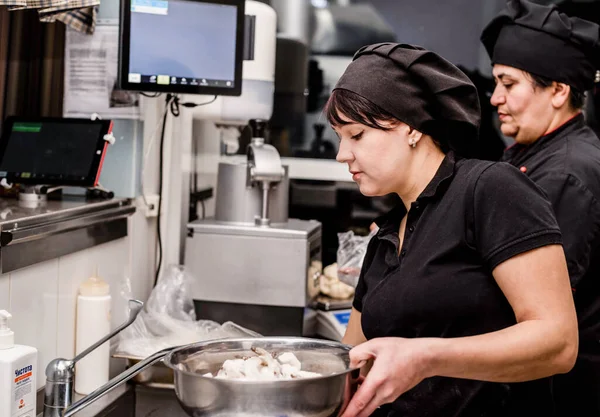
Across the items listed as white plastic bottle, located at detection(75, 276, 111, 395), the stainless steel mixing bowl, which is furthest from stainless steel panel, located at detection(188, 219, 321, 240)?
the stainless steel mixing bowl

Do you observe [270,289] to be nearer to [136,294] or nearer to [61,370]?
[136,294]

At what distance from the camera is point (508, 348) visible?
1.27 m

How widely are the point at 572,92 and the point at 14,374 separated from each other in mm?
1689

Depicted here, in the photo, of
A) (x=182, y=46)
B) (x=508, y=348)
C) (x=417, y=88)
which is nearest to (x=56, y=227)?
(x=182, y=46)

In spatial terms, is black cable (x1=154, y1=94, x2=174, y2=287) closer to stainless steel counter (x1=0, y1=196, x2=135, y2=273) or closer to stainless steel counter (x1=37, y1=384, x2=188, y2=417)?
stainless steel counter (x1=0, y1=196, x2=135, y2=273)

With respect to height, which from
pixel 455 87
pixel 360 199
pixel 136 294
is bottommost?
pixel 136 294

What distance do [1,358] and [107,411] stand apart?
508 mm

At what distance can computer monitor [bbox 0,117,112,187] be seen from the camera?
211 cm

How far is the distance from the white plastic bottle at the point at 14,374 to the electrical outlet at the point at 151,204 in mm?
980

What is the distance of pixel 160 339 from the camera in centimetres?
237

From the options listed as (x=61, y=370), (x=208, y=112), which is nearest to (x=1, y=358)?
(x=61, y=370)

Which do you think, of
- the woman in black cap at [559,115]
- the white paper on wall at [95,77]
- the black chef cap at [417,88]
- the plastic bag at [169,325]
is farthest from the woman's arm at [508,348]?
the white paper on wall at [95,77]

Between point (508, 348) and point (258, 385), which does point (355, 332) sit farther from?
point (258, 385)

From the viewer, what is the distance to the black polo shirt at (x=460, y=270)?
1.36 m
